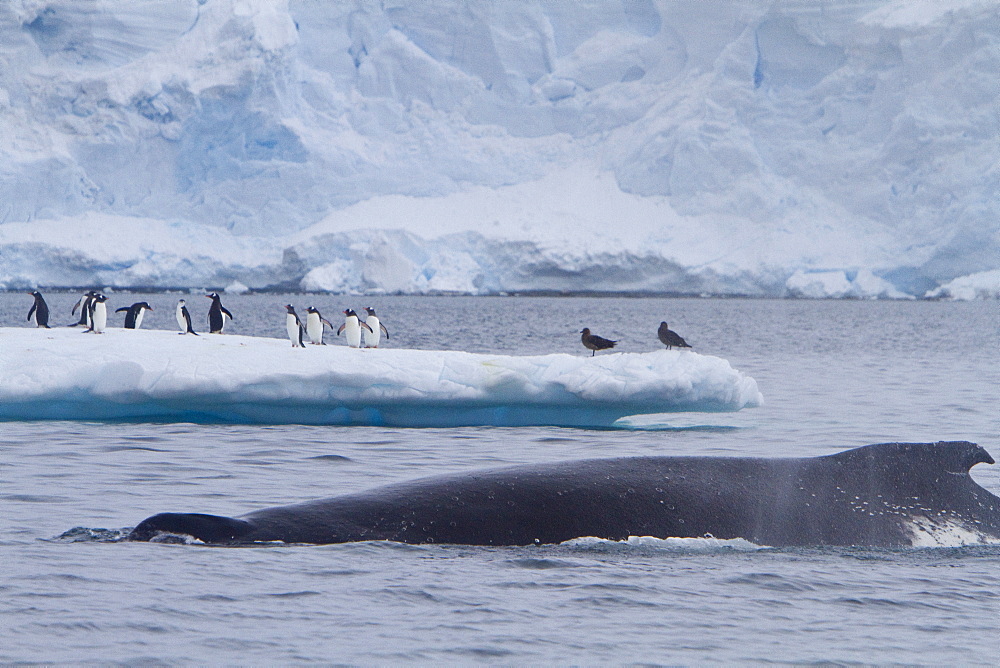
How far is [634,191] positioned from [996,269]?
743 inches

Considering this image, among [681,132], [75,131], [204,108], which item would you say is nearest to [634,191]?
[681,132]

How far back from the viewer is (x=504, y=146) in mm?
63406

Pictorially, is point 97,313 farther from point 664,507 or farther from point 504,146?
point 504,146

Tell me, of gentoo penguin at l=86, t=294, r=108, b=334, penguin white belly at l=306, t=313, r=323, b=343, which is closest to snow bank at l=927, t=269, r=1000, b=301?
penguin white belly at l=306, t=313, r=323, b=343

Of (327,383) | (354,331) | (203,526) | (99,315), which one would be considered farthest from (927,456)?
(99,315)

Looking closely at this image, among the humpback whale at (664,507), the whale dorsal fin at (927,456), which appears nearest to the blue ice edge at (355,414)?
the humpback whale at (664,507)

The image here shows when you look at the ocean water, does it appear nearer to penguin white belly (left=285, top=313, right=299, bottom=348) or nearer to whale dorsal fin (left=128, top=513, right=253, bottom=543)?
whale dorsal fin (left=128, top=513, right=253, bottom=543)

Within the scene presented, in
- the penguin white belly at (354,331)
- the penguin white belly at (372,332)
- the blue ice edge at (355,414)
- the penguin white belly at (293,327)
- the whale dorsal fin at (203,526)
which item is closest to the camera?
the whale dorsal fin at (203,526)

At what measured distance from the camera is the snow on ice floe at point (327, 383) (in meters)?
11.4

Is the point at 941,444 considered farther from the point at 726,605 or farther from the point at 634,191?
the point at 634,191

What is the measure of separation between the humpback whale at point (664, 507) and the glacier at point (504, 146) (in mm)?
47082

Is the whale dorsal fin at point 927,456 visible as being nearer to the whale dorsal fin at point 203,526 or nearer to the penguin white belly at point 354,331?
the whale dorsal fin at point 203,526

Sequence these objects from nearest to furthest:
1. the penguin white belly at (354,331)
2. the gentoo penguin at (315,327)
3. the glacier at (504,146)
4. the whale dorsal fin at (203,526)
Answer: the whale dorsal fin at (203,526) → the penguin white belly at (354,331) → the gentoo penguin at (315,327) → the glacier at (504,146)

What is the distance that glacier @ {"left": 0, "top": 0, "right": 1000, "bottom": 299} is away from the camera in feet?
165
